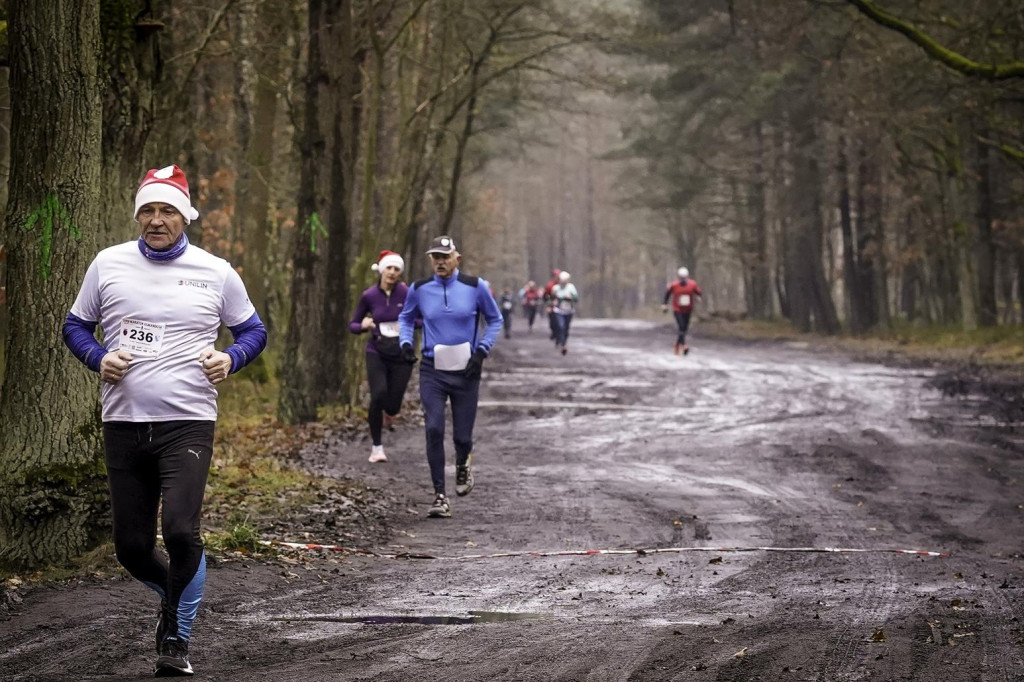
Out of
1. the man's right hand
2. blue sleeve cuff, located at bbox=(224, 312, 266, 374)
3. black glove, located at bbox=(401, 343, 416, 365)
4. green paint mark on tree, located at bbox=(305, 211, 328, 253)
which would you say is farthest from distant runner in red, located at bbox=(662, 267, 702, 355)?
the man's right hand

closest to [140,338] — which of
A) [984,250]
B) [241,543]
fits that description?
[241,543]

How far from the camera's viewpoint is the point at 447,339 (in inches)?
499

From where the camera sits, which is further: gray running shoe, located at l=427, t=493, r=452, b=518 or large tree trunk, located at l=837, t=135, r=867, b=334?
large tree trunk, located at l=837, t=135, r=867, b=334

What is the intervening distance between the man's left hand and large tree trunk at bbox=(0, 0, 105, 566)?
2681 millimetres

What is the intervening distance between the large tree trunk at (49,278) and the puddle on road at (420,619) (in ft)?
6.01

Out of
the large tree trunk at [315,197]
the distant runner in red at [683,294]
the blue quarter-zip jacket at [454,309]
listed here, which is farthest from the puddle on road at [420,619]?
the distant runner in red at [683,294]

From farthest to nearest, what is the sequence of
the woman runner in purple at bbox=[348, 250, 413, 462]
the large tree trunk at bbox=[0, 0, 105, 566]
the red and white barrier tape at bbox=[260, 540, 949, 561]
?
the woman runner in purple at bbox=[348, 250, 413, 462] < the red and white barrier tape at bbox=[260, 540, 949, 561] < the large tree trunk at bbox=[0, 0, 105, 566]

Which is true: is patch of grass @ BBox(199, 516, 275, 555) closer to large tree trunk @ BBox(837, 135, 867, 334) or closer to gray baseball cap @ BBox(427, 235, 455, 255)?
gray baseball cap @ BBox(427, 235, 455, 255)

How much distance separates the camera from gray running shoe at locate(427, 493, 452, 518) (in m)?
12.3

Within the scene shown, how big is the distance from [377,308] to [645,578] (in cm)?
761

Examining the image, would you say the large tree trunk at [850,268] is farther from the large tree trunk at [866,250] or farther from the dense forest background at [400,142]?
the dense forest background at [400,142]

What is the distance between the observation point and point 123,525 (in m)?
6.53

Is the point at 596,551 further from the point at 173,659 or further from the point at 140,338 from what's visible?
the point at 140,338

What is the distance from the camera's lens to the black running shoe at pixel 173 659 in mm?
6316
